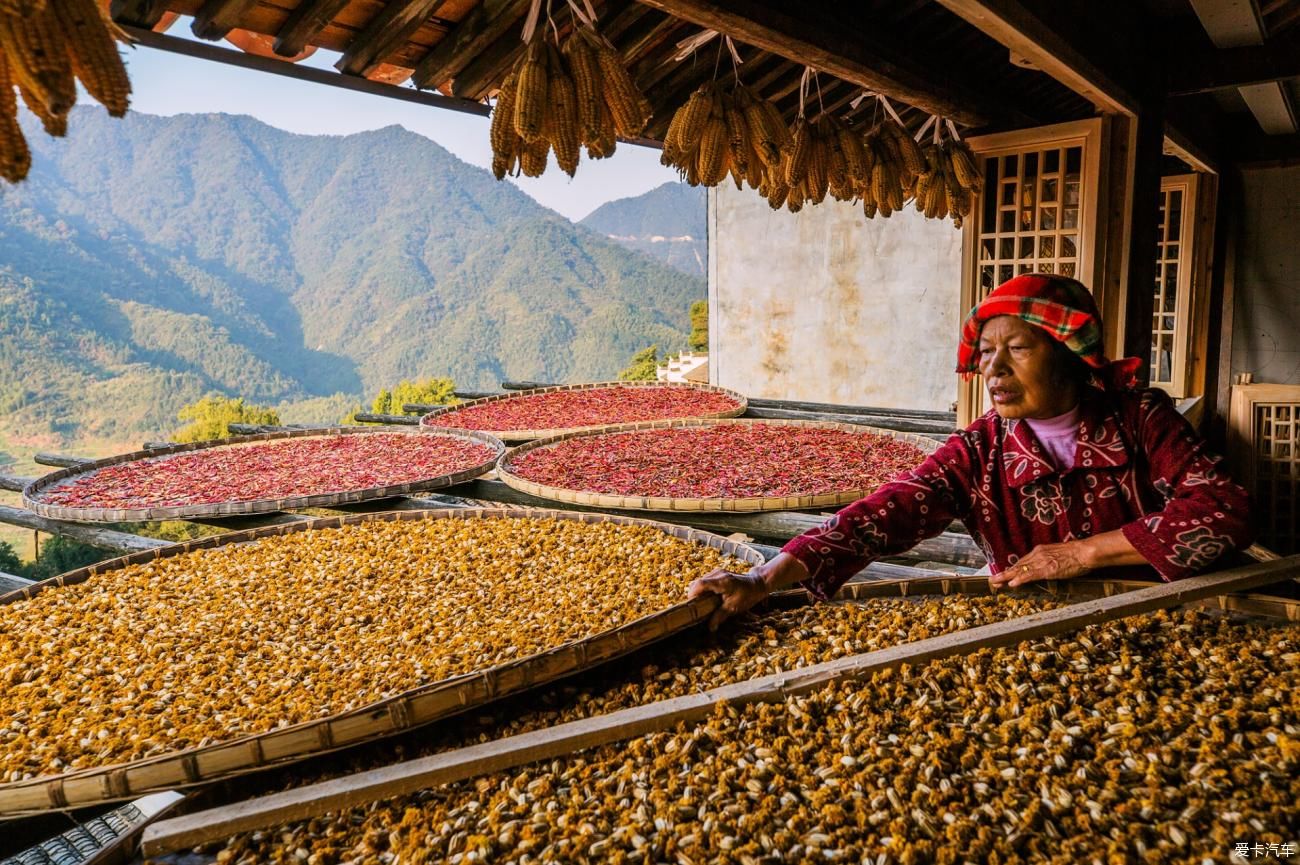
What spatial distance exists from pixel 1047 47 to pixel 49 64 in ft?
8.21

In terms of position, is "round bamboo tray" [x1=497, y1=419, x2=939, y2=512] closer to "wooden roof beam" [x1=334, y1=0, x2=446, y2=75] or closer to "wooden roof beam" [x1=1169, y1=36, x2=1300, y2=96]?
"wooden roof beam" [x1=334, y1=0, x2=446, y2=75]

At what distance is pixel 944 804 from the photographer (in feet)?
3.44

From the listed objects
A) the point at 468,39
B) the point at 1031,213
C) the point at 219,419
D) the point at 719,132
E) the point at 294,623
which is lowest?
the point at 219,419

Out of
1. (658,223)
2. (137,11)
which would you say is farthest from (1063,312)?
(658,223)

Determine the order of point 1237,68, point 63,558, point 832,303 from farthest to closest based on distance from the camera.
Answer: point 63,558 < point 832,303 < point 1237,68

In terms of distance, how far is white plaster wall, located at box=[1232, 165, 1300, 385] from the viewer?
19.8ft

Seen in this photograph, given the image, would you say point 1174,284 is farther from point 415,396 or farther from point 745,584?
point 415,396

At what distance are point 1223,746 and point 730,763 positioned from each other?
0.67 metres

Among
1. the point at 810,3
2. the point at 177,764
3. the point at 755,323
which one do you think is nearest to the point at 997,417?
the point at 810,3

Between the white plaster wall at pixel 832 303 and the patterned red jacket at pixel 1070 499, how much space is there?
6.04m

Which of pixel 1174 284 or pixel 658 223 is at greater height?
pixel 658 223

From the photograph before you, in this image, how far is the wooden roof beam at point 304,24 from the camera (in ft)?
8.20

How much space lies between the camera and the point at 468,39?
9.56ft


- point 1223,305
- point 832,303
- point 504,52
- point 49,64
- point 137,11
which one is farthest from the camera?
point 832,303
